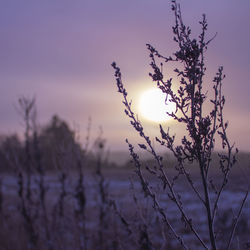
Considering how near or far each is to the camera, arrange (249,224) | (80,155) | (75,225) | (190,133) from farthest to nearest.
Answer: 1. (249,224)
2. (80,155)
3. (75,225)
4. (190,133)

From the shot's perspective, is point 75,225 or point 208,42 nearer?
point 208,42

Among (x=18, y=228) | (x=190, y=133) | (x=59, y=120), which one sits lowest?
(x=18, y=228)

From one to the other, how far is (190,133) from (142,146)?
Result: 1.12 ft

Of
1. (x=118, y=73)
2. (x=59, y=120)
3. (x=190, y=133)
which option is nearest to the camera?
(x=190, y=133)

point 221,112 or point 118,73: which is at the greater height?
point 118,73

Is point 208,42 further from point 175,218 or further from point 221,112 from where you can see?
point 175,218

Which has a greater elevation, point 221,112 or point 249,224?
point 221,112

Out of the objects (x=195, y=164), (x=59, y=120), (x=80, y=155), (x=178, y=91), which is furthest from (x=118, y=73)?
(x=59, y=120)

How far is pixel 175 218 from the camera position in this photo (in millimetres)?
12594

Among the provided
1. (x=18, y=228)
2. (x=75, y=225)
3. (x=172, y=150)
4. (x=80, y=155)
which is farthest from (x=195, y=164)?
(x=18, y=228)

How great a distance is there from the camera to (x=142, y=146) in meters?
2.69

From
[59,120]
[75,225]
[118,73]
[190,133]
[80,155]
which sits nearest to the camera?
[190,133]

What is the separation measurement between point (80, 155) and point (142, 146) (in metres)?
5.56

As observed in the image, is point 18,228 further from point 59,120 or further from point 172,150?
point 59,120
